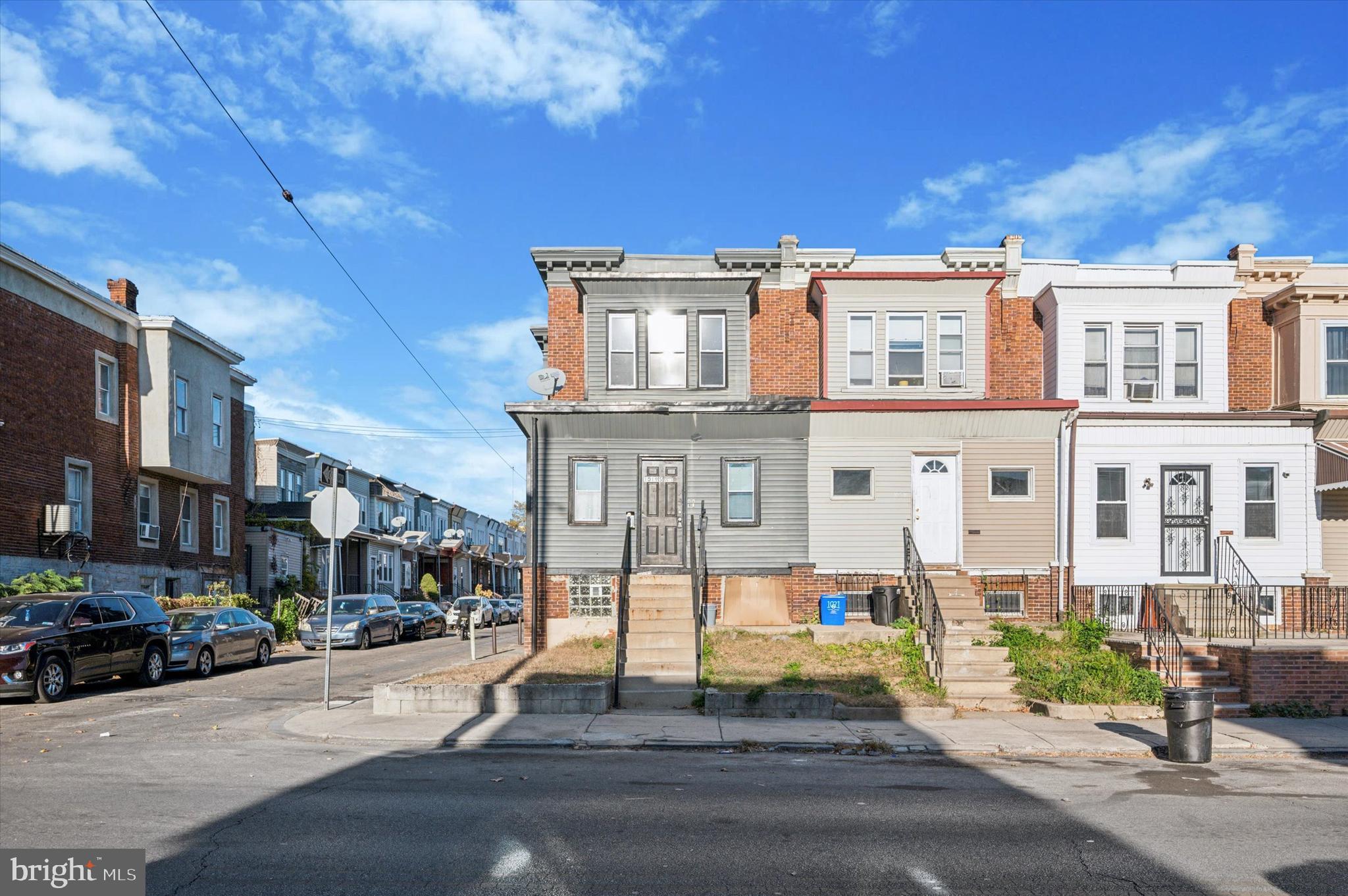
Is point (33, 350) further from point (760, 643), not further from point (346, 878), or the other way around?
point (346, 878)

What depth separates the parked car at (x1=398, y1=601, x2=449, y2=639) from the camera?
34.6 m

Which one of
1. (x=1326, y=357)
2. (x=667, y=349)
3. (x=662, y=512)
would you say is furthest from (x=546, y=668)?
(x=1326, y=357)

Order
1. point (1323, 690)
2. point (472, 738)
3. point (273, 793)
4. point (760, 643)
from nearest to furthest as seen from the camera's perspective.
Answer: point (273, 793) < point (472, 738) < point (1323, 690) < point (760, 643)

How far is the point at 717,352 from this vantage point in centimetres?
2231

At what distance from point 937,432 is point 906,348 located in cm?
200

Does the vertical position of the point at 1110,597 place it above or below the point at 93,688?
above

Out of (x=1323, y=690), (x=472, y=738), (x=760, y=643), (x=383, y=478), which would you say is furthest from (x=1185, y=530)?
(x=383, y=478)

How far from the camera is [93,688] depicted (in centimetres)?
1930

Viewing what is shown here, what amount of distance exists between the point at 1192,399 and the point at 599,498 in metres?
12.7

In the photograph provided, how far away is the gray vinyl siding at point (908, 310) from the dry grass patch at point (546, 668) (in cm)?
752

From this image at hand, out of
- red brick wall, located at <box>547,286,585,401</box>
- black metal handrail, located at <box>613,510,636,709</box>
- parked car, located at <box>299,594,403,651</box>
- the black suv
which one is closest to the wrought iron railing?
black metal handrail, located at <box>613,510,636,709</box>

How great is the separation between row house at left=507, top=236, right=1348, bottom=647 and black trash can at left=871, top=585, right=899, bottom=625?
71 centimetres

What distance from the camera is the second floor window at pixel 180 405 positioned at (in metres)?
30.4

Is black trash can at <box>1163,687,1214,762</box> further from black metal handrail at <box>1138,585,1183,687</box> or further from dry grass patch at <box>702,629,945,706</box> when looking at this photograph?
black metal handrail at <box>1138,585,1183,687</box>
